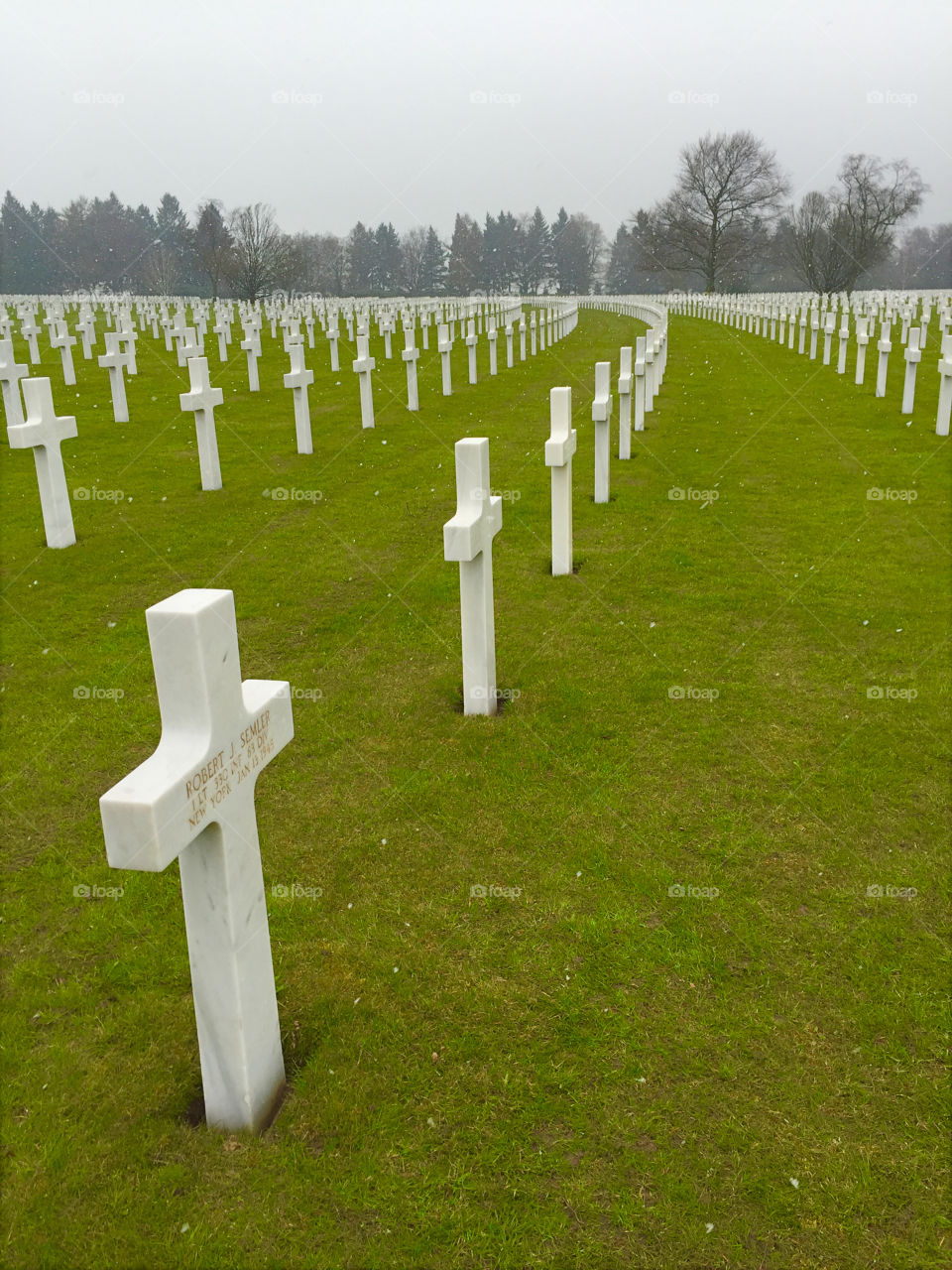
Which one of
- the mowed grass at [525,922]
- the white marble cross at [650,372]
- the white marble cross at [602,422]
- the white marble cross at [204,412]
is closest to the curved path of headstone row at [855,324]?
the white marble cross at [650,372]

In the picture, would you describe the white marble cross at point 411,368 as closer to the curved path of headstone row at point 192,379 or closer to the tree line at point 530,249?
the curved path of headstone row at point 192,379

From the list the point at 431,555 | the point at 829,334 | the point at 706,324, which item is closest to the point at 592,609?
the point at 431,555

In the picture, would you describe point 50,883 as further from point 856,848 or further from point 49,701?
point 856,848

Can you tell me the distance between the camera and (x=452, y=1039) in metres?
3.37

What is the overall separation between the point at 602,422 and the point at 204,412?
4835 mm

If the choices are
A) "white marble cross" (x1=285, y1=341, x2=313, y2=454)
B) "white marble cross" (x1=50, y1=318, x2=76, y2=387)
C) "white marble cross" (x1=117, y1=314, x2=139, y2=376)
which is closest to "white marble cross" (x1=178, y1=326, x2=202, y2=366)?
"white marble cross" (x1=117, y1=314, x2=139, y2=376)

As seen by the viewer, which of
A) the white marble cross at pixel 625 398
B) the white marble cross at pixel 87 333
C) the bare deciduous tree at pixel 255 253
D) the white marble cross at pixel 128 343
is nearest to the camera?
the white marble cross at pixel 625 398

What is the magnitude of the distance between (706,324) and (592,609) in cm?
3961

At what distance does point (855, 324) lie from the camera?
33.2 meters

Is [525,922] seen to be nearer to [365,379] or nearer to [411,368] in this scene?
[365,379]

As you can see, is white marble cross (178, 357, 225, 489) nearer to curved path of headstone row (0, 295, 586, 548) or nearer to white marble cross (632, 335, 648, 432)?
curved path of headstone row (0, 295, 586, 548)

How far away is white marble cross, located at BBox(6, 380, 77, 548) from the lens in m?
8.94

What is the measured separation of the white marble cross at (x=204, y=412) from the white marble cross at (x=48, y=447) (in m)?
2.08

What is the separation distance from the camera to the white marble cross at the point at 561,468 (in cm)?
733
